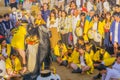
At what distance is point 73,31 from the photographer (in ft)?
34.7

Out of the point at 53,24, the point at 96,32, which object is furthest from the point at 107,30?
the point at 53,24

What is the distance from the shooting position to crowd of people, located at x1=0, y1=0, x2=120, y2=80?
861cm

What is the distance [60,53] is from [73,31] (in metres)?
0.95

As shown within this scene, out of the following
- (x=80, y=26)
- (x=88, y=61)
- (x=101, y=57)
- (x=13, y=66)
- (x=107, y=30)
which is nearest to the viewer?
(x=13, y=66)

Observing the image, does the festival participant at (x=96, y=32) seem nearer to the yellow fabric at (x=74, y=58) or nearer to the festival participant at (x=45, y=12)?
the yellow fabric at (x=74, y=58)

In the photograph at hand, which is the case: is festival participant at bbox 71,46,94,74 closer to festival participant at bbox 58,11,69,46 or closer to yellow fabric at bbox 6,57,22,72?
festival participant at bbox 58,11,69,46

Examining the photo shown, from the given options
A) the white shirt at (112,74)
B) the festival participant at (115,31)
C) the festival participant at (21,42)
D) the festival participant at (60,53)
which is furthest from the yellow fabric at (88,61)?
the festival participant at (21,42)

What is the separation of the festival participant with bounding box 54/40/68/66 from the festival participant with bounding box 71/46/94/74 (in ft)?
1.85

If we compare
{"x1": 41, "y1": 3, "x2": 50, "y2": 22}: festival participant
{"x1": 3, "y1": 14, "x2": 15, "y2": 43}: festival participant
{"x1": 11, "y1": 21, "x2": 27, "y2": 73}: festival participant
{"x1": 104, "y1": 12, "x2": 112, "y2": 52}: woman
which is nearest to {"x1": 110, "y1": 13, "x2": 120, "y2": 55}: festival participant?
{"x1": 104, "y1": 12, "x2": 112, "y2": 52}: woman

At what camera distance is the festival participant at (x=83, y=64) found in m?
9.01

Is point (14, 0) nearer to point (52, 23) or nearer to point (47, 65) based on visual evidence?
point (52, 23)

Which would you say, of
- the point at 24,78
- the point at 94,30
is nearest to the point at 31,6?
the point at 94,30

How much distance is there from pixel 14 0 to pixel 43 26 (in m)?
5.08

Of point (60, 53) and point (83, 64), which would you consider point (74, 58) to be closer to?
point (83, 64)
